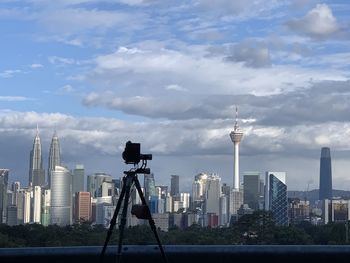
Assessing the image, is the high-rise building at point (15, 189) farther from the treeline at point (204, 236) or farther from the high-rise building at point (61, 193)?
the treeline at point (204, 236)

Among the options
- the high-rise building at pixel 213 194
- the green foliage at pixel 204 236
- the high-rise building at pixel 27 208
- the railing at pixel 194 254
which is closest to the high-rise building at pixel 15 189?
the high-rise building at pixel 27 208

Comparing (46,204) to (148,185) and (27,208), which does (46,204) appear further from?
(148,185)

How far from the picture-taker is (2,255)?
8.27 m

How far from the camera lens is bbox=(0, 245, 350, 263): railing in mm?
8266

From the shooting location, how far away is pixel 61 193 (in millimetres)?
47406

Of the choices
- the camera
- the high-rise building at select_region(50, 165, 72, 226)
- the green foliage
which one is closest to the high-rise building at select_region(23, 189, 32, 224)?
the high-rise building at select_region(50, 165, 72, 226)

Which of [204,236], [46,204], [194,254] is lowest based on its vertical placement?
[204,236]

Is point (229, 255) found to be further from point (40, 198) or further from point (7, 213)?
point (40, 198)

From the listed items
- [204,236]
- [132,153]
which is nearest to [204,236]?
[204,236]

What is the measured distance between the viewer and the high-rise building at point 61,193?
1500 inches

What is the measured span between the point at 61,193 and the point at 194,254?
39.8m

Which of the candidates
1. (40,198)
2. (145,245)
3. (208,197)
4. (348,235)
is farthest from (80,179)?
(145,245)

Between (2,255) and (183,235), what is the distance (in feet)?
30.5

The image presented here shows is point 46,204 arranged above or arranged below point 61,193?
below
